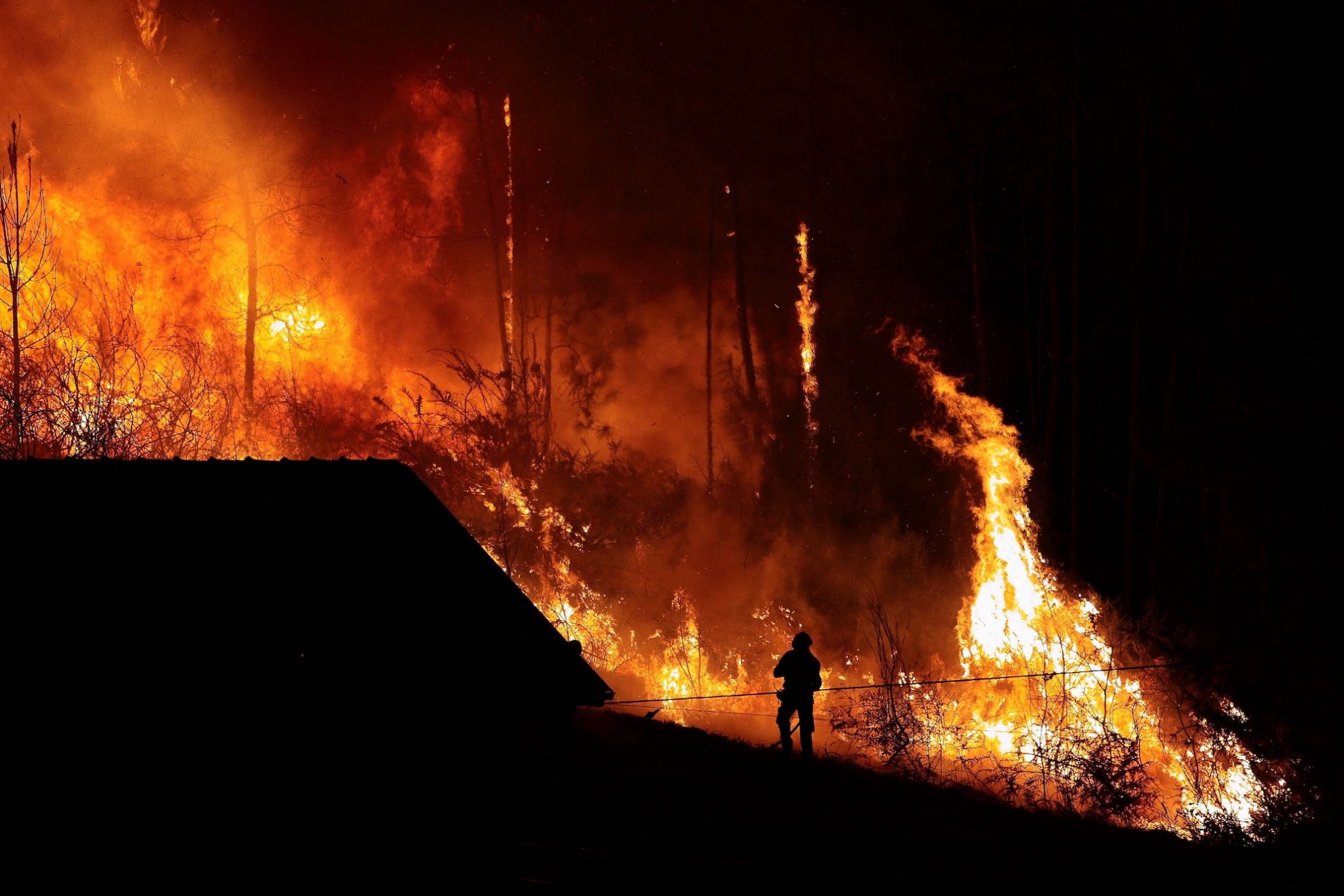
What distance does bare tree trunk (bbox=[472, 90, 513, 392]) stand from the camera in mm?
30422

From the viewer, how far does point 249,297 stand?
28203 mm

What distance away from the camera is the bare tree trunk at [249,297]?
91.7ft

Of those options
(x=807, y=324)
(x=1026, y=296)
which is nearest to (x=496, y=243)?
(x=807, y=324)

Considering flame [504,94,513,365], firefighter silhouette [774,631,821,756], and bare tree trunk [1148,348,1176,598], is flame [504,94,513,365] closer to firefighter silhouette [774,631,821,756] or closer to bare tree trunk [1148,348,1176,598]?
bare tree trunk [1148,348,1176,598]

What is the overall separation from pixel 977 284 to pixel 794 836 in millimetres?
15580

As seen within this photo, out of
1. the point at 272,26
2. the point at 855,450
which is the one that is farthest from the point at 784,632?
the point at 272,26

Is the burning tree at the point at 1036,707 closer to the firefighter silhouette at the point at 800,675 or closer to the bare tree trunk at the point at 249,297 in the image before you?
the firefighter silhouette at the point at 800,675

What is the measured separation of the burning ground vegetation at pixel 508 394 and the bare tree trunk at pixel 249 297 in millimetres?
110

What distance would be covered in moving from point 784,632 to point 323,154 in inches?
743

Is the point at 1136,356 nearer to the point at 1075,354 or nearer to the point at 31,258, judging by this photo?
the point at 1075,354

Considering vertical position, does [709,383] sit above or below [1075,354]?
above

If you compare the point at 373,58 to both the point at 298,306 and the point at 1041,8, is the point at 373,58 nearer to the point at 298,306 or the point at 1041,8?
the point at 298,306

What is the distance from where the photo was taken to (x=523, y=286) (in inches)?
1252

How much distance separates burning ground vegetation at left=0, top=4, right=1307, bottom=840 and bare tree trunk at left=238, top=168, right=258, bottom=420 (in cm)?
11
